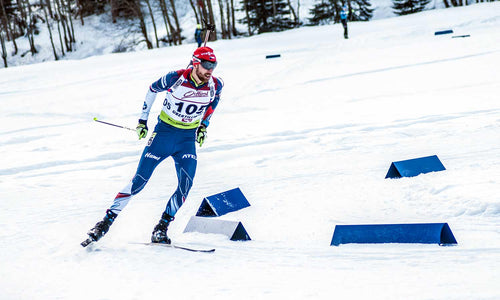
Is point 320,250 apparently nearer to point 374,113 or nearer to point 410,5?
point 374,113

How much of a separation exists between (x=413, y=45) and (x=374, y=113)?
31.8 feet

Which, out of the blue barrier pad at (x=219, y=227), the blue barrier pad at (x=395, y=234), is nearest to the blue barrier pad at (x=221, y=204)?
the blue barrier pad at (x=219, y=227)

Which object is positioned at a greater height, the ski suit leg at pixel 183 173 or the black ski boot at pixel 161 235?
the ski suit leg at pixel 183 173

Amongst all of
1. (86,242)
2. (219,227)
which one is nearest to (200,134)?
(219,227)

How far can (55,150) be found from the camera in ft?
31.6

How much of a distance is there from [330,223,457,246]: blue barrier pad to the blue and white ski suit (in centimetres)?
150

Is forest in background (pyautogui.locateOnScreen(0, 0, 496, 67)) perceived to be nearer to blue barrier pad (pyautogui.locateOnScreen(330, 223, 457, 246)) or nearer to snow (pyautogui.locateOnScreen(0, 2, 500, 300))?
snow (pyautogui.locateOnScreen(0, 2, 500, 300))

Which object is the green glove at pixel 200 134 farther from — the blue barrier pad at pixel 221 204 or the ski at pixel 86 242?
the ski at pixel 86 242

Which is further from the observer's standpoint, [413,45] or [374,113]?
[413,45]

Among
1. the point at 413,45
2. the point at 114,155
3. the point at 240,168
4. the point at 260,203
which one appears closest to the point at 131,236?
the point at 260,203

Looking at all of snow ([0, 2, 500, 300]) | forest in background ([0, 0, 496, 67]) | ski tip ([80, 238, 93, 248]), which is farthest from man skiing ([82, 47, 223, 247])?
forest in background ([0, 0, 496, 67])

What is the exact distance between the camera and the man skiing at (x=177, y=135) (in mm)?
4809

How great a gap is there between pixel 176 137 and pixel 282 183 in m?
2.23

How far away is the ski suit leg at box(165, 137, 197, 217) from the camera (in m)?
4.88
